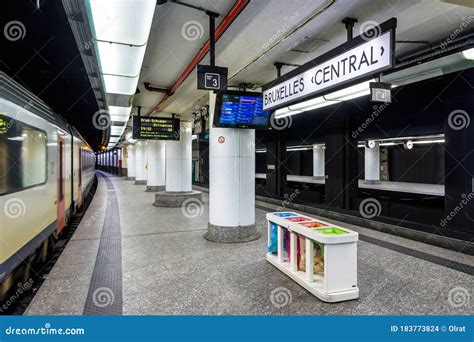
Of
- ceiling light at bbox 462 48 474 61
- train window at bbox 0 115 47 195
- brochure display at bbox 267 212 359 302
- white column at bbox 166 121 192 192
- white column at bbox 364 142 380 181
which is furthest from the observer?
white column at bbox 364 142 380 181

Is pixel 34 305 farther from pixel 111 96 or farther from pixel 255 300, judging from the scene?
pixel 111 96

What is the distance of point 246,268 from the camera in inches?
142

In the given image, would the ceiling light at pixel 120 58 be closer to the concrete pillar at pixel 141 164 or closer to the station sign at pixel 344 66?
the station sign at pixel 344 66

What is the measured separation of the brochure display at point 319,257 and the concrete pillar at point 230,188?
1.36 meters

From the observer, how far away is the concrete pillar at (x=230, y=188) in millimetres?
4906

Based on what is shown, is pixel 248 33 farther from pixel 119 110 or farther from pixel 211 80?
pixel 119 110

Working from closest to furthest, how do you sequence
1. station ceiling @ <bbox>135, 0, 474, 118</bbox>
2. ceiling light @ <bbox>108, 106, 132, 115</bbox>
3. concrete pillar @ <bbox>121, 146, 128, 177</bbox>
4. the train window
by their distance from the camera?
the train window
station ceiling @ <bbox>135, 0, 474, 118</bbox>
ceiling light @ <bbox>108, 106, 132, 115</bbox>
concrete pillar @ <bbox>121, 146, 128, 177</bbox>

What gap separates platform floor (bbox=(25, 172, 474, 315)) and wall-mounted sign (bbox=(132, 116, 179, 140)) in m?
3.88

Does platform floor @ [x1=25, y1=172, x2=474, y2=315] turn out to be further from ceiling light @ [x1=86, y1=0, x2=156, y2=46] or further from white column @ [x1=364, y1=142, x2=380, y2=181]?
white column @ [x1=364, y1=142, x2=380, y2=181]

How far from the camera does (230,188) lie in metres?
4.91

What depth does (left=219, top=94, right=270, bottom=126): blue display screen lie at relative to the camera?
4609 mm

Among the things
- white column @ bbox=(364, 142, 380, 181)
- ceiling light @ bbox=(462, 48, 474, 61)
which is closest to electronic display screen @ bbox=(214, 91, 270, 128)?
ceiling light @ bbox=(462, 48, 474, 61)

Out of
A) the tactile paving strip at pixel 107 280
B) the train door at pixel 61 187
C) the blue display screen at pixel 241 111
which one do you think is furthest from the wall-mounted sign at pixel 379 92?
the train door at pixel 61 187

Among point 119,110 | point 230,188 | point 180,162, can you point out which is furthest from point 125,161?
point 230,188
